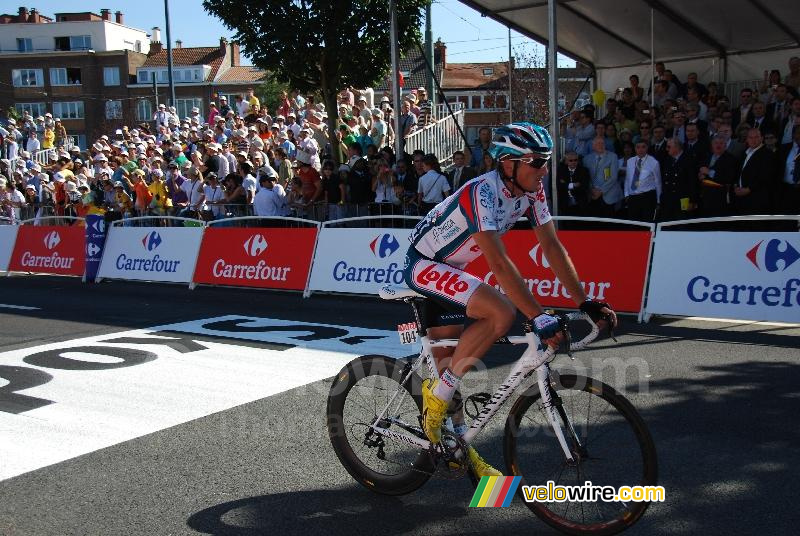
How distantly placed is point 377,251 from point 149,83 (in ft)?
269

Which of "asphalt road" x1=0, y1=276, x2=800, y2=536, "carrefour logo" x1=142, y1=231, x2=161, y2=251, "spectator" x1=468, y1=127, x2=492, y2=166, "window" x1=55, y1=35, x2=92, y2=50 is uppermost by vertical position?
"window" x1=55, y1=35, x2=92, y2=50

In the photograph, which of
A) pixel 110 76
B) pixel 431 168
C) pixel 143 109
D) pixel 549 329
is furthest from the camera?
pixel 110 76

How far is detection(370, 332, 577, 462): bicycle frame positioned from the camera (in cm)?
385

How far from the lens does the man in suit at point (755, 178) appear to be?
10609mm

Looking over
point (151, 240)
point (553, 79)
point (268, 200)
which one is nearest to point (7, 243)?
point (151, 240)

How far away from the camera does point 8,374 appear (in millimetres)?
7637

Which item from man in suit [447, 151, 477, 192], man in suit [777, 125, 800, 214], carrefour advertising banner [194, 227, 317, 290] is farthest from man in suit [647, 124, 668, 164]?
carrefour advertising banner [194, 227, 317, 290]

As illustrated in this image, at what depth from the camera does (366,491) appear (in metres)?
4.69

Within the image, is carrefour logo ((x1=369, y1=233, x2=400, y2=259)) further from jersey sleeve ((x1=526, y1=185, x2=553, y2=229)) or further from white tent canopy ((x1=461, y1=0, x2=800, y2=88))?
jersey sleeve ((x1=526, y1=185, x2=553, y2=229))

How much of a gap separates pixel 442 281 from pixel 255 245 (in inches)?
368

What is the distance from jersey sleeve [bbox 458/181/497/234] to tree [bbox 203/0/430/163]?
41.8 ft

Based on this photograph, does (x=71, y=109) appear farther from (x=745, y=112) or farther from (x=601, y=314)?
(x=601, y=314)

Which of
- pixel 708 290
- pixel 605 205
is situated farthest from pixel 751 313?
pixel 605 205

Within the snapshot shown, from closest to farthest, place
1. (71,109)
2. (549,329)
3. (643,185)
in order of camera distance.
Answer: (549,329)
(643,185)
(71,109)
